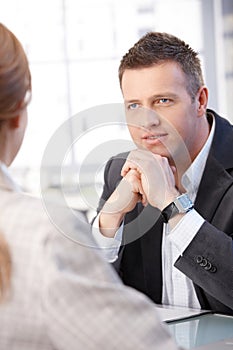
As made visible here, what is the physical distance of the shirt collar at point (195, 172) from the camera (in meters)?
2.01

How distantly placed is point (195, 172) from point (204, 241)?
30cm

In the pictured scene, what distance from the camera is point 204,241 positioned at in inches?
69.7

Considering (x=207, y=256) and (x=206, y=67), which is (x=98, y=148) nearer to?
(x=207, y=256)

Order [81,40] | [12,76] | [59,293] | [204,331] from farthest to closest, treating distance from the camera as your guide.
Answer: [81,40] → [204,331] → [12,76] → [59,293]

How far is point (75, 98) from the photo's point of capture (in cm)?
466

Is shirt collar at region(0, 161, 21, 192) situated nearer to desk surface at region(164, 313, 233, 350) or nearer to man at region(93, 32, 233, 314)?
desk surface at region(164, 313, 233, 350)

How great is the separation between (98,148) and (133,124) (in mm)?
128

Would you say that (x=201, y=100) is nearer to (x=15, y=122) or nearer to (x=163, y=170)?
(x=163, y=170)

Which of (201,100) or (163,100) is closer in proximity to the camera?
(163,100)

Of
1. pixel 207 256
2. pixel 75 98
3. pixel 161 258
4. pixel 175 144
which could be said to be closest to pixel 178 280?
pixel 161 258

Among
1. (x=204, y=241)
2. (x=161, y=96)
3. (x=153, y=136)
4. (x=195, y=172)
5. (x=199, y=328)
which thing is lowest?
(x=199, y=328)

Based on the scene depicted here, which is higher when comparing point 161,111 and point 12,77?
point 12,77

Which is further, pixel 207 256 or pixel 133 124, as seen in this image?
pixel 133 124

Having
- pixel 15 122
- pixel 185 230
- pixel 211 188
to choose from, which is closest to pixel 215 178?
pixel 211 188
